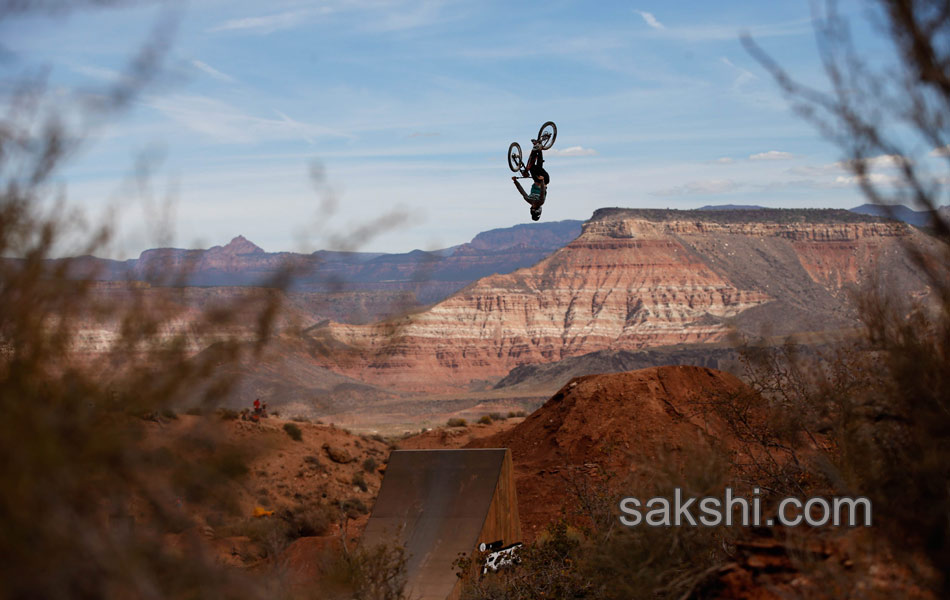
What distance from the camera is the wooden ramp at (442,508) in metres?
13.8

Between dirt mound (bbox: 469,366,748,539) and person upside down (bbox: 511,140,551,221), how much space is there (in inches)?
364

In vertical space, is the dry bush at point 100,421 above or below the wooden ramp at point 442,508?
above

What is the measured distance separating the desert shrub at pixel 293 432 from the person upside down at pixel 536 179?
69.2 ft

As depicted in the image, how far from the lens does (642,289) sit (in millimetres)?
121125

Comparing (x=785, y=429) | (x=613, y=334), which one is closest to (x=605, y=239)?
(x=613, y=334)

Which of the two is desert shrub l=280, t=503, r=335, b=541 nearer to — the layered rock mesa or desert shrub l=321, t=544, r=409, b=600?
desert shrub l=321, t=544, r=409, b=600

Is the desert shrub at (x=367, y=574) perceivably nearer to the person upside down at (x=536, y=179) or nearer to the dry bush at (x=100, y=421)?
the dry bush at (x=100, y=421)

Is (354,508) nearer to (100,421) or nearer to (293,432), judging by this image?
(293,432)

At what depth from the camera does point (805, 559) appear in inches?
227

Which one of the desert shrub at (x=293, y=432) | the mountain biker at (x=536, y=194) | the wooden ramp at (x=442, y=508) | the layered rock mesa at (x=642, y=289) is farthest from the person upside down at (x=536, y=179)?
the layered rock mesa at (x=642, y=289)

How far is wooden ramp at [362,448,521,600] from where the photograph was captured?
13.8 metres

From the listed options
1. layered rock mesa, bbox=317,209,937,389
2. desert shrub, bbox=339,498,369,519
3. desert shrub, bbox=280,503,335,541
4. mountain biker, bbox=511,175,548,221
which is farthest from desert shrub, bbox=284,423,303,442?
layered rock mesa, bbox=317,209,937,389

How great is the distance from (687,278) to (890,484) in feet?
382

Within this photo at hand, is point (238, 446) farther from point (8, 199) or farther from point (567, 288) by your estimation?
point (567, 288)
